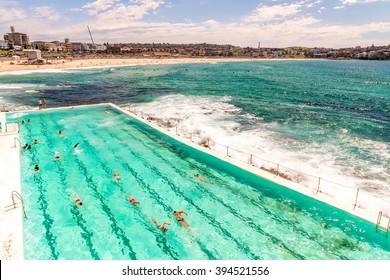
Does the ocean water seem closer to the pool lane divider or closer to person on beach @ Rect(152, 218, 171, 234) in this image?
the pool lane divider

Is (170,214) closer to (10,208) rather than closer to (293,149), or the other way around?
(10,208)

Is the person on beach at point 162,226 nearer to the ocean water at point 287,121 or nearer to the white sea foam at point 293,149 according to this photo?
the white sea foam at point 293,149

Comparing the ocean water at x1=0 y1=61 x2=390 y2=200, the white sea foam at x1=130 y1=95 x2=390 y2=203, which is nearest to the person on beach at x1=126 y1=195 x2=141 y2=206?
the white sea foam at x1=130 y1=95 x2=390 y2=203

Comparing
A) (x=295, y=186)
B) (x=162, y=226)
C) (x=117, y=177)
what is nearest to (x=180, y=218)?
(x=162, y=226)

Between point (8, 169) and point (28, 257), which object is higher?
point (8, 169)

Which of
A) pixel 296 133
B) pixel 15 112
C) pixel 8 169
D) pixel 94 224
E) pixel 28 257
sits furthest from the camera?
pixel 15 112
